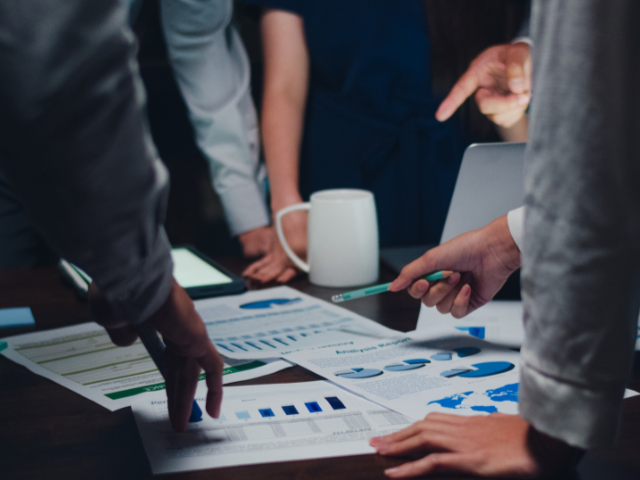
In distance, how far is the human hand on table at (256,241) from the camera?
4.25ft

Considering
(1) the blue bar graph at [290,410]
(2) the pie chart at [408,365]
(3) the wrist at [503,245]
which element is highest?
(3) the wrist at [503,245]

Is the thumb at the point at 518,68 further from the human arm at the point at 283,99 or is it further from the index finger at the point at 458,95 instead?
the human arm at the point at 283,99

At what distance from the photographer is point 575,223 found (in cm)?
35

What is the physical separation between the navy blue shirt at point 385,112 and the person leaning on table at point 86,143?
96cm

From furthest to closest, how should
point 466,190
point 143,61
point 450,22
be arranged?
point 143,61 → point 450,22 → point 466,190

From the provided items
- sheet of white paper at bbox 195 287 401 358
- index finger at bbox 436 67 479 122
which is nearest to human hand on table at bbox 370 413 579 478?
sheet of white paper at bbox 195 287 401 358

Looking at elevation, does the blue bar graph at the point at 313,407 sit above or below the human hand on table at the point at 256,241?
above

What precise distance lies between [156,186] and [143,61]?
1605 millimetres

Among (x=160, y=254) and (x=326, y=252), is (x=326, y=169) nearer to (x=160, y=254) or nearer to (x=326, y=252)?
(x=326, y=252)

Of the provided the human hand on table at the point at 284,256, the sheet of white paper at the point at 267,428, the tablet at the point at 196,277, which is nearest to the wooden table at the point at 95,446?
the sheet of white paper at the point at 267,428

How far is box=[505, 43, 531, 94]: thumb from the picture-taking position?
36.1 inches

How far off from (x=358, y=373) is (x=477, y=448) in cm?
19

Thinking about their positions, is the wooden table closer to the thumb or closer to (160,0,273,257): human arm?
the thumb

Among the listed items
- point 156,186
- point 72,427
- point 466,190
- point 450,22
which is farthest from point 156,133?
point 156,186
